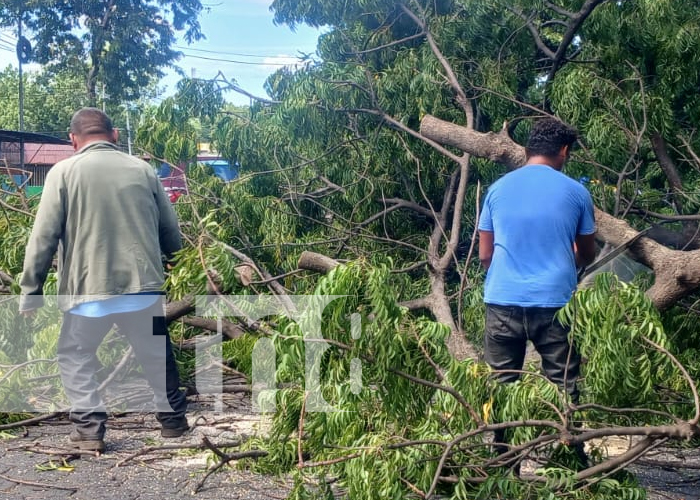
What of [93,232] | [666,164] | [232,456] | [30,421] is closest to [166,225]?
[93,232]

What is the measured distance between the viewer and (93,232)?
181 inches

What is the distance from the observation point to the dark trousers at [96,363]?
4621 millimetres

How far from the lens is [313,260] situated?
5.05 metres

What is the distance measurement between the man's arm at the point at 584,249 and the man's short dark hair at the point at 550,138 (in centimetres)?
39

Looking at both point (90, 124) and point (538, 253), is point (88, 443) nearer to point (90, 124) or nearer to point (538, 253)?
point (90, 124)

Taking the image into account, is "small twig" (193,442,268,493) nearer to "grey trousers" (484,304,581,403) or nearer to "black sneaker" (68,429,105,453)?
"black sneaker" (68,429,105,453)

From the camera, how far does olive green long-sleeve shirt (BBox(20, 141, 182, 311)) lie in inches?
180

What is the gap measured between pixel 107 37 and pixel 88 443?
3018 cm

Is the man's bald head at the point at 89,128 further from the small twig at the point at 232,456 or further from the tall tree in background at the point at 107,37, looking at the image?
the tall tree in background at the point at 107,37

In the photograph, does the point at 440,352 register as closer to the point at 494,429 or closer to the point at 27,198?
the point at 494,429

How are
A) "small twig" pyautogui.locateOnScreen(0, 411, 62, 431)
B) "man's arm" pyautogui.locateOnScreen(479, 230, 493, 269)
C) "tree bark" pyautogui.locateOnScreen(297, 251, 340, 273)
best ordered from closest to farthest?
"man's arm" pyautogui.locateOnScreen(479, 230, 493, 269), "small twig" pyautogui.locateOnScreen(0, 411, 62, 431), "tree bark" pyautogui.locateOnScreen(297, 251, 340, 273)

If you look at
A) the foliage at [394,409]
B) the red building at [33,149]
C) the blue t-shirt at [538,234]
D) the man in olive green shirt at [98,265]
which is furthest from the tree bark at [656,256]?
the red building at [33,149]

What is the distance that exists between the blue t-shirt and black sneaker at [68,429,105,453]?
84.4 inches

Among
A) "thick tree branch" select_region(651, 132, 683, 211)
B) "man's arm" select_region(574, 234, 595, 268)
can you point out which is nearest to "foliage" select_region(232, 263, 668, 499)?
"man's arm" select_region(574, 234, 595, 268)
